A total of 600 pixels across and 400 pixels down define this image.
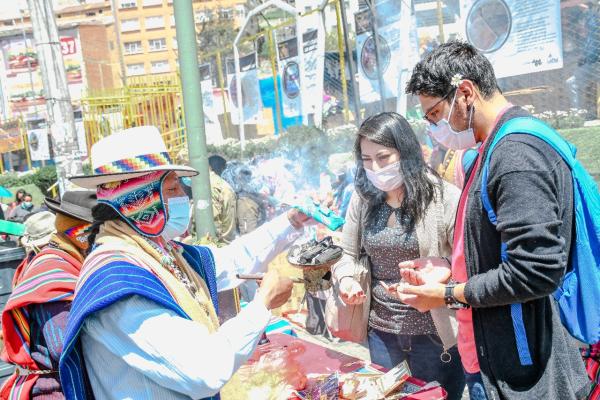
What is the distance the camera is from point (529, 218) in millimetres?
1657

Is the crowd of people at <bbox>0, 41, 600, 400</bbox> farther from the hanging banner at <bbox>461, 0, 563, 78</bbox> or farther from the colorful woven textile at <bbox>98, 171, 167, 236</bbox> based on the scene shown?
the hanging banner at <bbox>461, 0, 563, 78</bbox>

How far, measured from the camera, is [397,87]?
279 inches

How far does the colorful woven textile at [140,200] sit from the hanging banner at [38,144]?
2237 cm

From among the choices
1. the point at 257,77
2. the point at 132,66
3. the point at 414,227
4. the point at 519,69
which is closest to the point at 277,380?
the point at 414,227

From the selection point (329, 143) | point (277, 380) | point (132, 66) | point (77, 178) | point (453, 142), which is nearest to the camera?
point (77, 178)

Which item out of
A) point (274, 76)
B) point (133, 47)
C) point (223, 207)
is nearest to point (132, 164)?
point (223, 207)

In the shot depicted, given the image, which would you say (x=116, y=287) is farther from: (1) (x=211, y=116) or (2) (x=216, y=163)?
(1) (x=211, y=116)

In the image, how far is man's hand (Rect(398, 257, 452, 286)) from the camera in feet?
6.73

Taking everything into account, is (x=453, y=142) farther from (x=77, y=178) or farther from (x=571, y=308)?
(x=77, y=178)

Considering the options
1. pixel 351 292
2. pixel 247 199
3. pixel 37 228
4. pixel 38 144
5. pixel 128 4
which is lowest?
pixel 247 199

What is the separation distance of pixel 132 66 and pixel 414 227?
8272cm

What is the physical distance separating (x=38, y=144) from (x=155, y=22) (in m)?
60.2

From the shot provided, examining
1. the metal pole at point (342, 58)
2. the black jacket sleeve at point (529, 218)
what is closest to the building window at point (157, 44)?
the metal pole at point (342, 58)

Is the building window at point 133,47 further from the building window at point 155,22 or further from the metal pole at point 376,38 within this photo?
the metal pole at point 376,38
